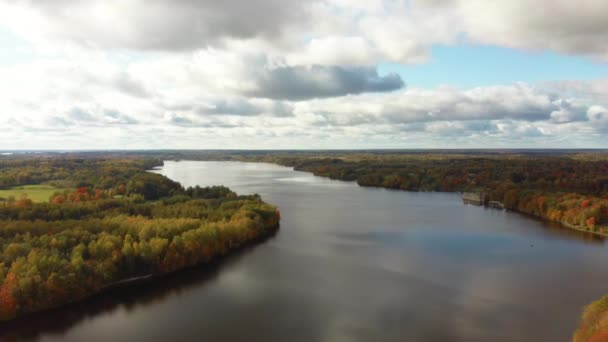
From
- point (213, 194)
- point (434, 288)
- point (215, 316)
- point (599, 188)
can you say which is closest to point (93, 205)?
point (213, 194)

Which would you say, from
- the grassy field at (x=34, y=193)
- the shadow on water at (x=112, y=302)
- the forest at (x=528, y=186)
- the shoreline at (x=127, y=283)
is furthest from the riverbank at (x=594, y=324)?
the grassy field at (x=34, y=193)

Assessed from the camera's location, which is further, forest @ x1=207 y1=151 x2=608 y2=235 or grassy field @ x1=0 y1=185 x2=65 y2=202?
grassy field @ x1=0 y1=185 x2=65 y2=202

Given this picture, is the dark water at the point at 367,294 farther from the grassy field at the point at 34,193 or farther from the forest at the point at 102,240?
the grassy field at the point at 34,193

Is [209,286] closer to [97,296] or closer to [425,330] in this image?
[97,296]

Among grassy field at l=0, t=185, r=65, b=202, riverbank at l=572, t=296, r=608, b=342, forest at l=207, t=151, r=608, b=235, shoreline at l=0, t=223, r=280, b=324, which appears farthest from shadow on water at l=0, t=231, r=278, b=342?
forest at l=207, t=151, r=608, b=235

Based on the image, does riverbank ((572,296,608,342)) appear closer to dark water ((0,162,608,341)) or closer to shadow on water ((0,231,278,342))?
dark water ((0,162,608,341))

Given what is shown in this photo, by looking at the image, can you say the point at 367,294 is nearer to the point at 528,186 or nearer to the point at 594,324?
the point at 594,324
